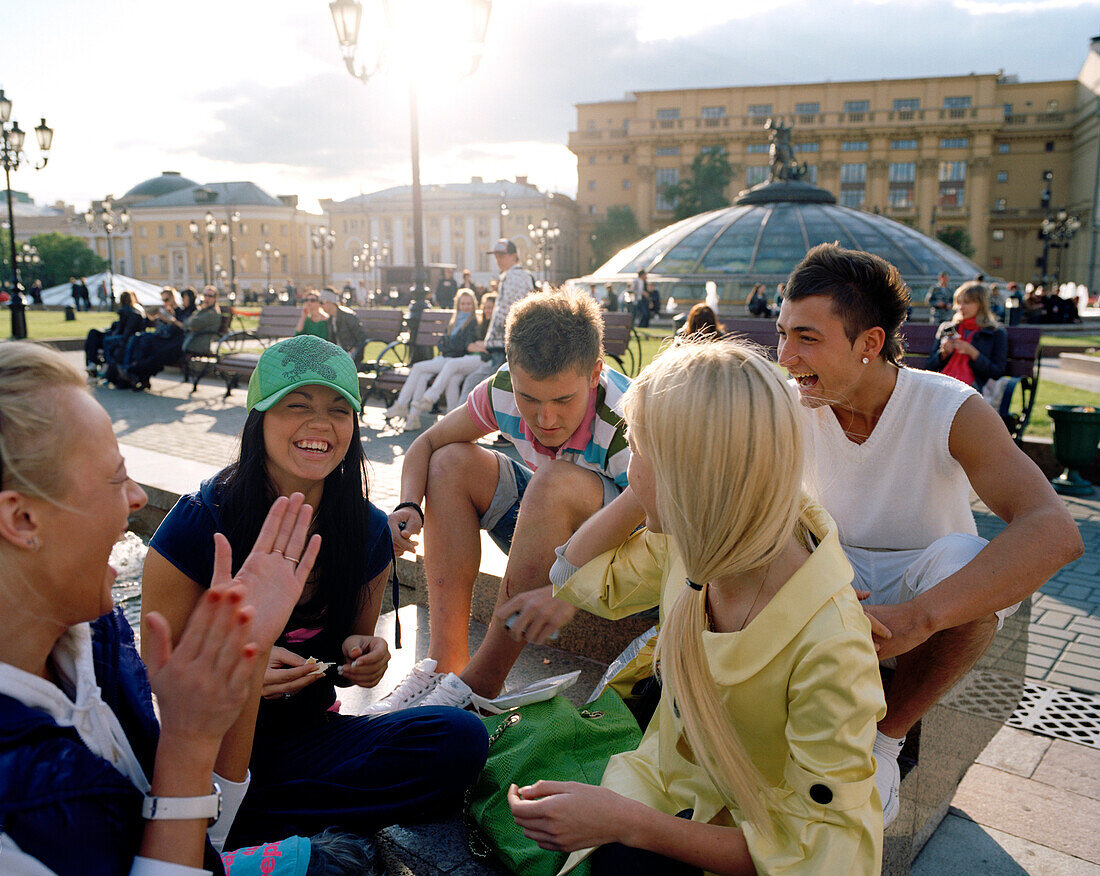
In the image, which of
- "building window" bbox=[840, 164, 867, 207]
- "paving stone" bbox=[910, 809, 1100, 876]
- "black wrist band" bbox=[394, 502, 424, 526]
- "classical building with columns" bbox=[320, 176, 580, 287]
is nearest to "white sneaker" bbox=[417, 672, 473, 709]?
"black wrist band" bbox=[394, 502, 424, 526]

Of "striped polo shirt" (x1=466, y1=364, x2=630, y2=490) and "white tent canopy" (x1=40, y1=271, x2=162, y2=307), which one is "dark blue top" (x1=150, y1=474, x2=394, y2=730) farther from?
"white tent canopy" (x1=40, y1=271, x2=162, y2=307)

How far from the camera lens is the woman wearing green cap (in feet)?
6.12

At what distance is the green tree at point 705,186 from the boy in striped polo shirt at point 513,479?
64.2 metres

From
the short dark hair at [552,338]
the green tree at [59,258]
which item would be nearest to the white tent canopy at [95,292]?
the green tree at [59,258]

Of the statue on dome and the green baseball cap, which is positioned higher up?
the statue on dome

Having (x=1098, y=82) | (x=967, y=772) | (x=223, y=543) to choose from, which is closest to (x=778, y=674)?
(x=223, y=543)

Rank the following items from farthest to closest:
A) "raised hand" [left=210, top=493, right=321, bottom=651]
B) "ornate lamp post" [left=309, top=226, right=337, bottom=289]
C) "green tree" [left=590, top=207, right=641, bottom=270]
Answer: "green tree" [left=590, top=207, right=641, bottom=270]
"ornate lamp post" [left=309, top=226, right=337, bottom=289]
"raised hand" [left=210, top=493, right=321, bottom=651]

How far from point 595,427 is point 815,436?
0.75 m

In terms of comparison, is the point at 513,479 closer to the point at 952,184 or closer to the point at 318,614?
the point at 318,614

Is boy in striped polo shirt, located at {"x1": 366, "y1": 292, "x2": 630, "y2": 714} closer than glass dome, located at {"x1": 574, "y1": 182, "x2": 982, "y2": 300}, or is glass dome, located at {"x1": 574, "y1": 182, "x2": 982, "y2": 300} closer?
boy in striped polo shirt, located at {"x1": 366, "y1": 292, "x2": 630, "y2": 714}

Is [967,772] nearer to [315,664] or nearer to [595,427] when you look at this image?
[595,427]

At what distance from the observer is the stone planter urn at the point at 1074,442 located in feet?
20.9

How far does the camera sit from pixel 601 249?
71250mm

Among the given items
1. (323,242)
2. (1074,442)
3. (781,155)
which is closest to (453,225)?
(323,242)
